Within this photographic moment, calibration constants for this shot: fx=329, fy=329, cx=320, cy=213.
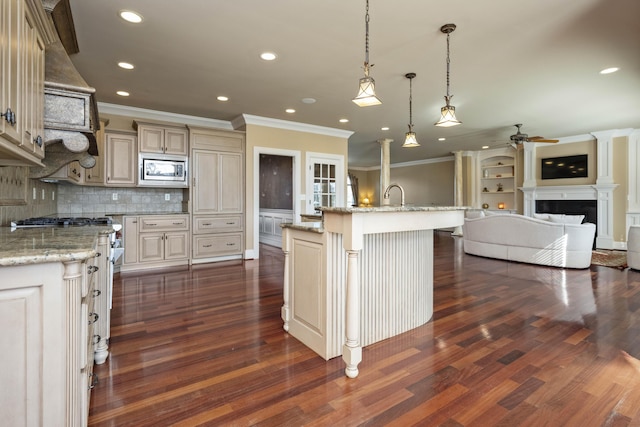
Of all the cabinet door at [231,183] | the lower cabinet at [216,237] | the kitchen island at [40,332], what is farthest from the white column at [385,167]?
the kitchen island at [40,332]

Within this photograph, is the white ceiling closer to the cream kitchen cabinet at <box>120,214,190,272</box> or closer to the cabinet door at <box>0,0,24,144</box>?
the cabinet door at <box>0,0,24,144</box>

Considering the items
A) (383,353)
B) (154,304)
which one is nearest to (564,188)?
(383,353)

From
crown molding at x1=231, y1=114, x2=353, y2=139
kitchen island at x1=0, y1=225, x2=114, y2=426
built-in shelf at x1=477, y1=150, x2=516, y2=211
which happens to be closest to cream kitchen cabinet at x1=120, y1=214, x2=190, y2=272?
crown molding at x1=231, y1=114, x2=353, y2=139

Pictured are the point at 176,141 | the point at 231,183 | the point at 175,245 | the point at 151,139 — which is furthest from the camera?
the point at 231,183

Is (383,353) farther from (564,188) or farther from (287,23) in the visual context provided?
(564,188)

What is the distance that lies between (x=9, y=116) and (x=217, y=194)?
4.32m

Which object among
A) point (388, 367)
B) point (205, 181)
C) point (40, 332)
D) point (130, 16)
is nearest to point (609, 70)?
point (388, 367)

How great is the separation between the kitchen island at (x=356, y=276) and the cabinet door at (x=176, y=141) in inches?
139

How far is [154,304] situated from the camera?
339cm

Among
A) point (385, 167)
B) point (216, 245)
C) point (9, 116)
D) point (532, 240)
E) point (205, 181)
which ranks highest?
point (385, 167)

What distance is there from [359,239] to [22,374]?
1583mm

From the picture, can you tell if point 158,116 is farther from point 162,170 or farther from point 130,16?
point 130,16

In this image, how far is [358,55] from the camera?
3.54 m

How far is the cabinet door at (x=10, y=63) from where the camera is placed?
1.31 m
